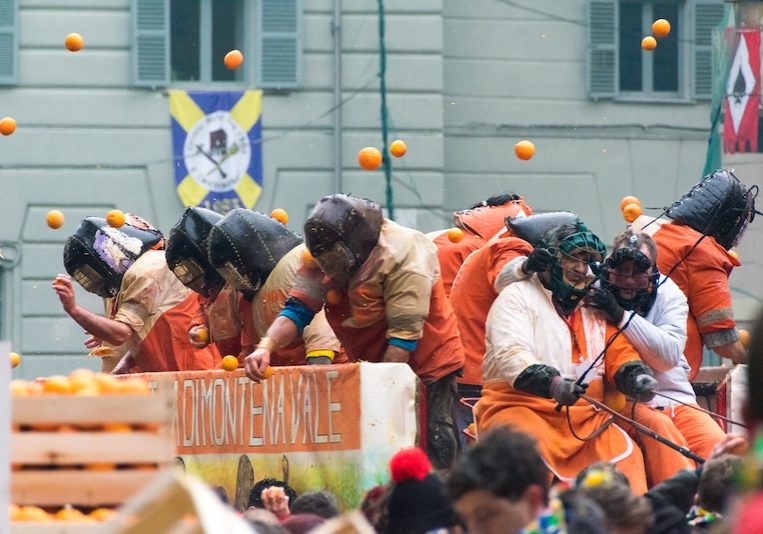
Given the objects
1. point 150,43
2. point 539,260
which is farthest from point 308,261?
point 150,43

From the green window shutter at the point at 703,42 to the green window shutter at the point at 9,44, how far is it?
7.48 m

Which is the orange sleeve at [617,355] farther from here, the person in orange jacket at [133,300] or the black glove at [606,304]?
the person in orange jacket at [133,300]

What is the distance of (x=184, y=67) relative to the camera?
21406 millimetres

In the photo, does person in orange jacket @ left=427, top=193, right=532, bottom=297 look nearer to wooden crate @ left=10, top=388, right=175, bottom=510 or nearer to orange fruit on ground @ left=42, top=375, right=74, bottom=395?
orange fruit on ground @ left=42, top=375, right=74, bottom=395

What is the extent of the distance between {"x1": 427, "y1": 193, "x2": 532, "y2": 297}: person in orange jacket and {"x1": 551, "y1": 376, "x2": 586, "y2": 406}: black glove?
7.67 ft

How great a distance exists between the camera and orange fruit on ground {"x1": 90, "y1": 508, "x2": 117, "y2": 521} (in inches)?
218

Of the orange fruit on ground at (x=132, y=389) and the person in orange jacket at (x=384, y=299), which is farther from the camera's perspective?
the person in orange jacket at (x=384, y=299)

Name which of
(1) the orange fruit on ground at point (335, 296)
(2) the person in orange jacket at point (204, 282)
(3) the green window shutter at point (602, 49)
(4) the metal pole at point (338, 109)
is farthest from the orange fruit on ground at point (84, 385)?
(3) the green window shutter at point (602, 49)

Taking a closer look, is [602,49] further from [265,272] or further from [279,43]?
[265,272]

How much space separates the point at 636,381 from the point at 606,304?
407 millimetres

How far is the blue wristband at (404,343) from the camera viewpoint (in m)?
8.82

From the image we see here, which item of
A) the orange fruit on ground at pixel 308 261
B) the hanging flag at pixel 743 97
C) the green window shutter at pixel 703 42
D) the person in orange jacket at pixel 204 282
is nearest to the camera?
the orange fruit on ground at pixel 308 261

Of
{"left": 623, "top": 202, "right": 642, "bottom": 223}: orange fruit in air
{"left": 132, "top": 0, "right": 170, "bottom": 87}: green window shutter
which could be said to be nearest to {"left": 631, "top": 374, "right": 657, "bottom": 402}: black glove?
{"left": 623, "top": 202, "right": 642, "bottom": 223}: orange fruit in air

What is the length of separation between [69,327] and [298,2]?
14.2 feet
